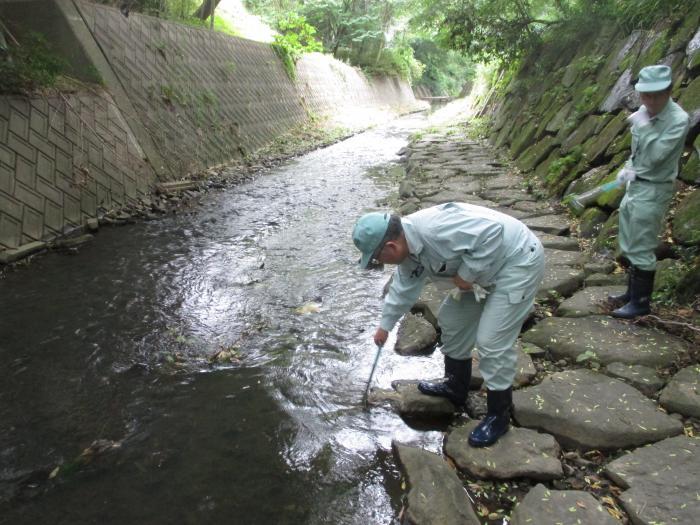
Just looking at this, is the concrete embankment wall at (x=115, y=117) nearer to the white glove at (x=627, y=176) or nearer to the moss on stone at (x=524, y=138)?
the white glove at (x=627, y=176)

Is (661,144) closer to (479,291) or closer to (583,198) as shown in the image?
(583,198)

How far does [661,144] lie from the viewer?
329 cm

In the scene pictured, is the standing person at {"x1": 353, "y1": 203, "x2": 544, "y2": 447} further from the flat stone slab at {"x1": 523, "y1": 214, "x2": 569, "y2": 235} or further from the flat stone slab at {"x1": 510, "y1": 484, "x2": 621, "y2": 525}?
the flat stone slab at {"x1": 523, "y1": 214, "x2": 569, "y2": 235}

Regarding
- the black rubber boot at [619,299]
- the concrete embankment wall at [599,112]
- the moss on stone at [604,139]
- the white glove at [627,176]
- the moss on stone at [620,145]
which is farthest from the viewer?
the moss on stone at [604,139]

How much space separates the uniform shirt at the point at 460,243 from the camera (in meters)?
2.35

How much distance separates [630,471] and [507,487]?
0.61m

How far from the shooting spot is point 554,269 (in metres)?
4.57

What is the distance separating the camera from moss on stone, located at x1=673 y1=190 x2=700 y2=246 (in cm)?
380

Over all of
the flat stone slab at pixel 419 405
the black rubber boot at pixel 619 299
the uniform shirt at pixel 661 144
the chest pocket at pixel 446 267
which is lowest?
the flat stone slab at pixel 419 405

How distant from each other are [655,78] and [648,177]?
69 cm

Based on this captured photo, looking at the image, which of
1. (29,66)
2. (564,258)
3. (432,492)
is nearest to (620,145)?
(564,258)

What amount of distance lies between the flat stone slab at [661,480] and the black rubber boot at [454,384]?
2.91ft

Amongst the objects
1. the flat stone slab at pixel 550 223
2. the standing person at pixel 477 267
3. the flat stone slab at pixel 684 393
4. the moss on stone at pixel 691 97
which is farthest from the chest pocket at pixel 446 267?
the moss on stone at pixel 691 97

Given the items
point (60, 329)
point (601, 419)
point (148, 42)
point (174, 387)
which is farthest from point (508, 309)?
point (148, 42)
